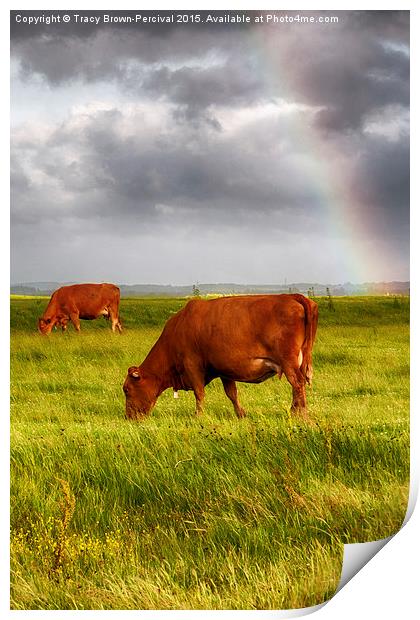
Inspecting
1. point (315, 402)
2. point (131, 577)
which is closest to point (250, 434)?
point (315, 402)

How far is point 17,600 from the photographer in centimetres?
351

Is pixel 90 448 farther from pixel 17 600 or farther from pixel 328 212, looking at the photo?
pixel 328 212

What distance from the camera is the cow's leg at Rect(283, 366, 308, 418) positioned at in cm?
480

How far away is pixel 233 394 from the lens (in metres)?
5.21

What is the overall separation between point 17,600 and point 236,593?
1.04 meters

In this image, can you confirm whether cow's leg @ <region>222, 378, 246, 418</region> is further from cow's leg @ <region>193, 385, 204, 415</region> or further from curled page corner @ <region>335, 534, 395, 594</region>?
curled page corner @ <region>335, 534, 395, 594</region>

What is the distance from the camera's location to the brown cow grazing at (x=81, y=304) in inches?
212

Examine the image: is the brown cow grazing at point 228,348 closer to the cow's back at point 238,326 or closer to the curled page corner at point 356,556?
the cow's back at point 238,326

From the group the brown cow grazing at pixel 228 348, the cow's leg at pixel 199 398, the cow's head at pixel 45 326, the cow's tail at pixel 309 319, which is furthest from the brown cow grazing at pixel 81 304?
the cow's tail at pixel 309 319

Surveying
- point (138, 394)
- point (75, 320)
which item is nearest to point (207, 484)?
point (138, 394)

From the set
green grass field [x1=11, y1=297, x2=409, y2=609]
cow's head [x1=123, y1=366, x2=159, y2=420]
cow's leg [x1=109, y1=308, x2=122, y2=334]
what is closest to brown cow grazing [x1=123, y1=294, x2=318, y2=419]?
cow's head [x1=123, y1=366, x2=159, y2=420]

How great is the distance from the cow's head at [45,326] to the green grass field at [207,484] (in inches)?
6.9

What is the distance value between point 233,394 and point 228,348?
0.44m

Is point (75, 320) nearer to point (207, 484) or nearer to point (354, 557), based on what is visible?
point (207, 484)
